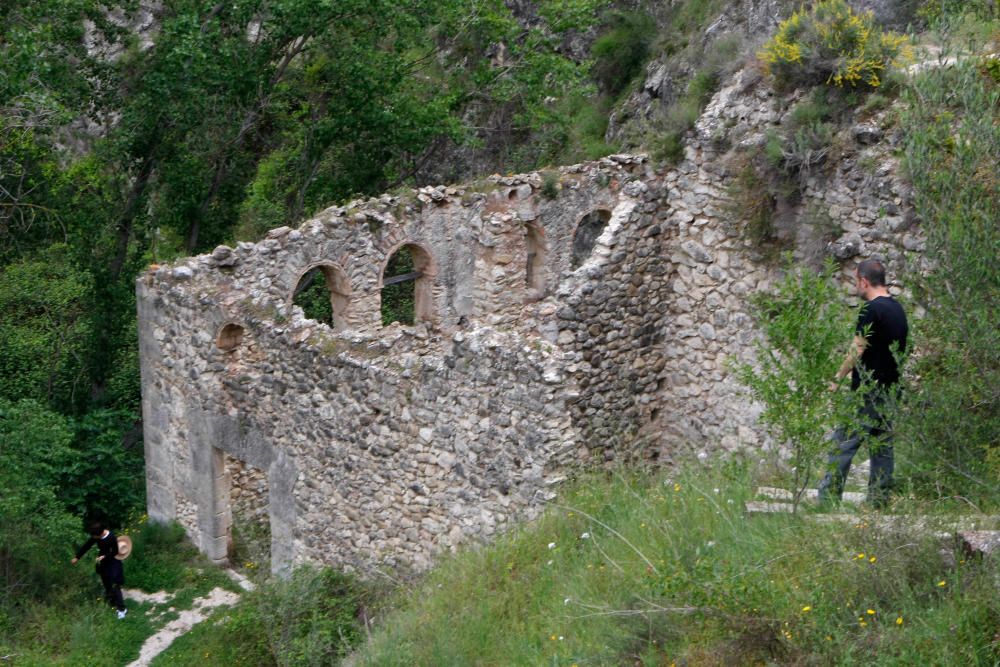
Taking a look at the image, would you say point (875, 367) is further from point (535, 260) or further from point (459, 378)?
point (535, 260)

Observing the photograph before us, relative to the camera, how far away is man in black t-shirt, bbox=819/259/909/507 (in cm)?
635

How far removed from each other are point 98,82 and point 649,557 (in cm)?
1543

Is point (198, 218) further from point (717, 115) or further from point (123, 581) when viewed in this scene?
point (717, 115)

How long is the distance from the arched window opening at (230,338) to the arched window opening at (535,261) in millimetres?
4740

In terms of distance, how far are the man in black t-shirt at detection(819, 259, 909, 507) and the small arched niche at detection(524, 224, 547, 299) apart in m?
8.91

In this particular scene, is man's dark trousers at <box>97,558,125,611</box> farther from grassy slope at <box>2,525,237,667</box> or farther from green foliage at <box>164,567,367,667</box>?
green foliage at <box>164,567,367,667</box>

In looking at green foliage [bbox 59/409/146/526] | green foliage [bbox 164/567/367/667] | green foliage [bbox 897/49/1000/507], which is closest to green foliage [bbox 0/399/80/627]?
green foliage [bbox 59/409/146/526]

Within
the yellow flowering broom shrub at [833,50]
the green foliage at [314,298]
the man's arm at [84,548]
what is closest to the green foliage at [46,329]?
the green foliage at [314,298]

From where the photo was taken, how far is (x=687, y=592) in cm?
578

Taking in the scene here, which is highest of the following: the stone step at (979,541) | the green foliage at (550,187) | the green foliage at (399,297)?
the green foliage at (550,187)

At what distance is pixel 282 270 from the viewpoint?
1329cm

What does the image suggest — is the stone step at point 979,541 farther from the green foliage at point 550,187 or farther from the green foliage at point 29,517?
the green foliage at point 550,187

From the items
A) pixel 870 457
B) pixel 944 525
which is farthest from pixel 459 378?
pixel 944 525

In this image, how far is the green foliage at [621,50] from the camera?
2227 centimetres
